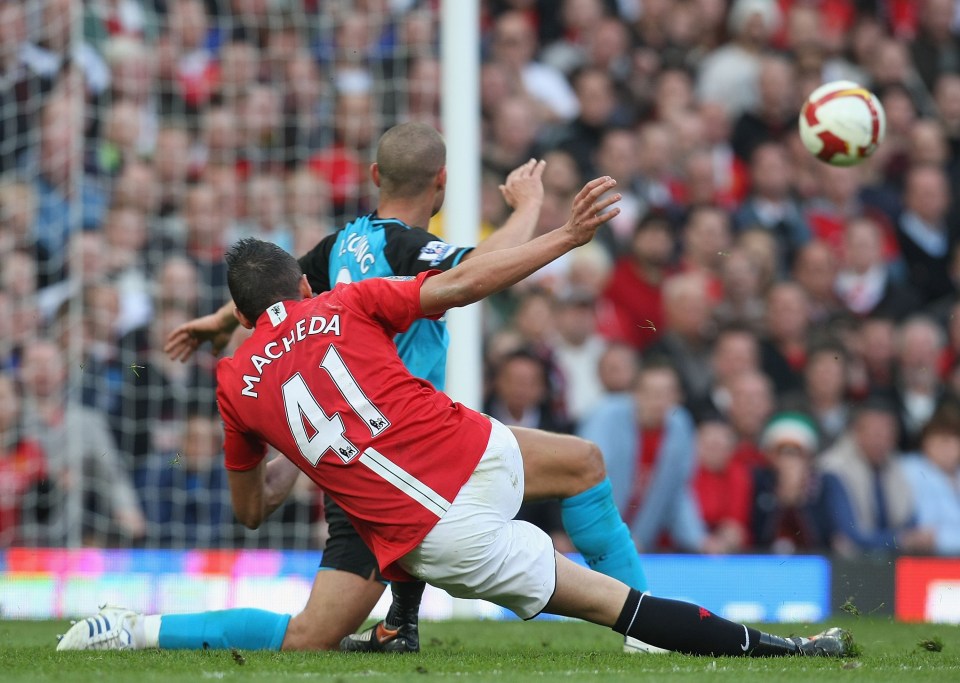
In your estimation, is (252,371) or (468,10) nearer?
(252,371)

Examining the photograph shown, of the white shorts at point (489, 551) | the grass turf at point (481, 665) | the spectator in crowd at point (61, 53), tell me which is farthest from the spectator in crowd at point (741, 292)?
the white shorts at point (489, 551)

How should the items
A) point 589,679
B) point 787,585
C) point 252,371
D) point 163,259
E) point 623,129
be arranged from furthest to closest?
point 623,129 → point 163,259 → point 787,585 → point 252,371 → point 589,679

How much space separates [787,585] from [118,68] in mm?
6148

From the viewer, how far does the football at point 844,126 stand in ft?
21.5

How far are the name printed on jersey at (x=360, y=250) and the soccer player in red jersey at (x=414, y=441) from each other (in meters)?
0.62

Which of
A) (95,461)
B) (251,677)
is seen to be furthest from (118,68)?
(251,677)

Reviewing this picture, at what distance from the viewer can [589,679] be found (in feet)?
14.0

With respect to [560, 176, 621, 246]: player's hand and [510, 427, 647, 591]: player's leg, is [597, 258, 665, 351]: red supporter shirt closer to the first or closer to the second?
[510, 427, 647, 591]: player's leg

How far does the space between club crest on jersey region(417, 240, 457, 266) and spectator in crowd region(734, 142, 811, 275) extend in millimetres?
6203

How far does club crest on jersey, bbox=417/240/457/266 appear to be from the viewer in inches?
200

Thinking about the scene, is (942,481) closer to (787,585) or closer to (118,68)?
(787,585)

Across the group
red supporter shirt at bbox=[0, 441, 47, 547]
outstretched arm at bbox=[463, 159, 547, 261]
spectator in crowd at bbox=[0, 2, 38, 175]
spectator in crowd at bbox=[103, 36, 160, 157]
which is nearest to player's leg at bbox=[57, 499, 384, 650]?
outstretched arm at bbox=[463, 159, 547, 261]

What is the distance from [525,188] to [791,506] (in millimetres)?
4492

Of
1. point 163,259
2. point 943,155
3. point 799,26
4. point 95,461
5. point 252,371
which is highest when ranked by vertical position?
point 799,26
